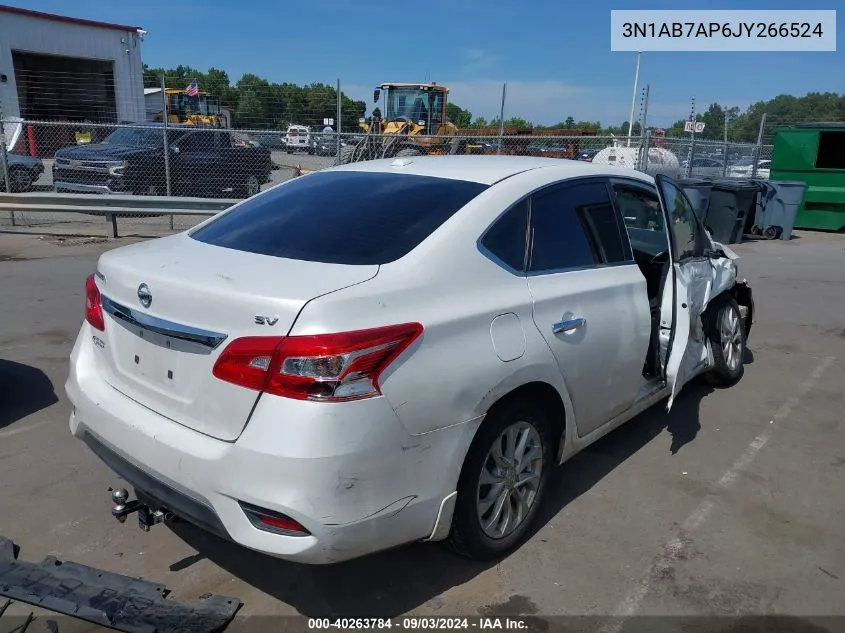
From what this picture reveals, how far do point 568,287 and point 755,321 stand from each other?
5.15 metres

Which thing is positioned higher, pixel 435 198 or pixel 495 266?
pixel 435 198

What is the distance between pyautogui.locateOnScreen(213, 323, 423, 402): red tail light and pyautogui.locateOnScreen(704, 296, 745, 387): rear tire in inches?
132

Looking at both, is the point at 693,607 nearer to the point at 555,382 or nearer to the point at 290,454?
the point at 555,382

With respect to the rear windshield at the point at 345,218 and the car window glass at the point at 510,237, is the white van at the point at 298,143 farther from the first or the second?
the car window glass at the point at 510,237

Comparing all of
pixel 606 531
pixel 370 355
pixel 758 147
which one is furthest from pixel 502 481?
pixel 758 147

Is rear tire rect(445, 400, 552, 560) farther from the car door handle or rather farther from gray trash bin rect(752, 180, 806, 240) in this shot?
gray trash bin rect(752, 180, 806, 240)

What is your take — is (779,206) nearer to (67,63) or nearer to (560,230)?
(560,230)

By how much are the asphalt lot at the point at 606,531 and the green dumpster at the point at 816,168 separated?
11.9 meters

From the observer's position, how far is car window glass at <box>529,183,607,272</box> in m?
3.12

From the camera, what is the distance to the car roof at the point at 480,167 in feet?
10.7

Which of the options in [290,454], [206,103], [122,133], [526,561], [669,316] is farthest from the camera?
[206,103]

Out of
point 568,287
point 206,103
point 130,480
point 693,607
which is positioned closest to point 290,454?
point 130,480

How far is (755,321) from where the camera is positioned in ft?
24.2

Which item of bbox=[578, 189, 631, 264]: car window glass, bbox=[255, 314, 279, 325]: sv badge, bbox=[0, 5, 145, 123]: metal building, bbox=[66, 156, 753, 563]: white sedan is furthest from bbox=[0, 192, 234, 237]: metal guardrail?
bbox=[0, 5, 145, 123]: metal building
